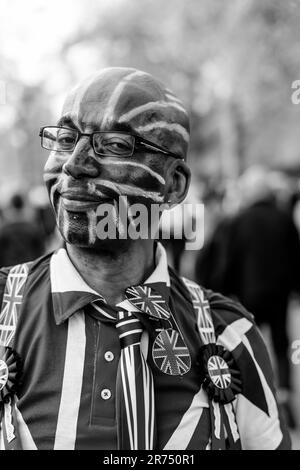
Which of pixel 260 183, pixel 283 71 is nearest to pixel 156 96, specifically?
pixel 260 183

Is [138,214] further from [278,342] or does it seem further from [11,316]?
[278,342]

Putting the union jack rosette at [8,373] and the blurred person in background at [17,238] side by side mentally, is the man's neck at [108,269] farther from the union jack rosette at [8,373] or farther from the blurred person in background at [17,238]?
the blurred person in background at [17,238]

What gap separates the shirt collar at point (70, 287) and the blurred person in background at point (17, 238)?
13.9 feet

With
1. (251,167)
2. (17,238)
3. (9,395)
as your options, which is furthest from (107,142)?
(251,167)

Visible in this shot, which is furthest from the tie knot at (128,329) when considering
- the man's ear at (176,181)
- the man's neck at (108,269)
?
the man's ear at (176,181)

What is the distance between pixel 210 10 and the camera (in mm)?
8430

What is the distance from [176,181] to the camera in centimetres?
207

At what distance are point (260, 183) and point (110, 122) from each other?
13.2 feet

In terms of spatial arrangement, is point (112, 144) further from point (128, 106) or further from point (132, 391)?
point (132, 391)

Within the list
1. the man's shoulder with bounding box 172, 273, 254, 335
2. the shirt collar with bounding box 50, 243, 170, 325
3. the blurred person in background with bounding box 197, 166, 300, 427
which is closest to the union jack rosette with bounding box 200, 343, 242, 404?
the man's shoulder with bounding box 172, 273, 254, 335

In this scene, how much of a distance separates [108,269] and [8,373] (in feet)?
1.39

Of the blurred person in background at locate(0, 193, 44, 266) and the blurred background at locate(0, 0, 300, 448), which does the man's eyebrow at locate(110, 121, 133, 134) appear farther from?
the blurred person in background at locate(0, 193, 44, 266)

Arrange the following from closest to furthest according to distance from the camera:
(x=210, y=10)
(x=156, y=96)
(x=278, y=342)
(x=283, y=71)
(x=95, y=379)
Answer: (x=95, y=379) → (x=156, y=96) → (x=278, y=342) → (x=283, y=71) → (x=210, y=10)

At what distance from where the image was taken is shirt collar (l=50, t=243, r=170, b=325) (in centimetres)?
189
